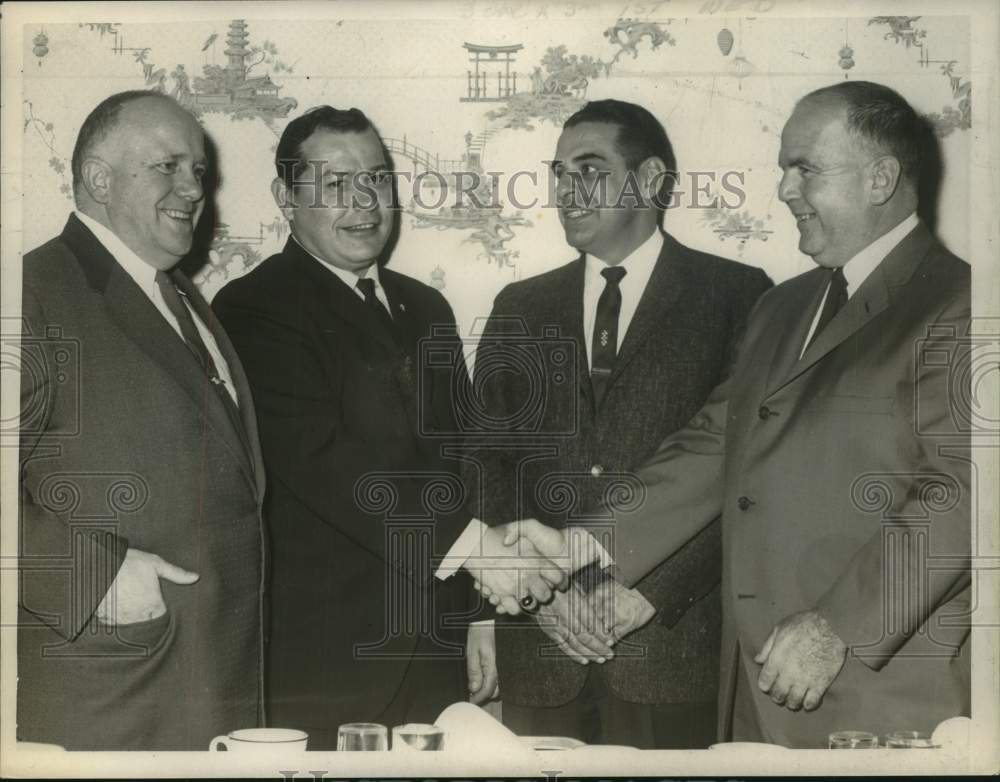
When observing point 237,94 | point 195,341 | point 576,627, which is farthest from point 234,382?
point 576,627

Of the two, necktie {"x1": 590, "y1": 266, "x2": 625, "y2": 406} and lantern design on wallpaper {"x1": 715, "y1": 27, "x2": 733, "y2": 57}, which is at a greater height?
lantern design on wallpaper {"x1": 715, "y1": 27, "x2": 733, "y2": 57}

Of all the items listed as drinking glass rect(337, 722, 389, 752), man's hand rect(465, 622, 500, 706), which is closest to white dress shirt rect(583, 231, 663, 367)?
man's hand rect(465, 622, 500, 706)

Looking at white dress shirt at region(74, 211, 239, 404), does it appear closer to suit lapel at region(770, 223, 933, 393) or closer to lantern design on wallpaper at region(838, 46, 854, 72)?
suit lapel at region(770, 223, 933, 393)

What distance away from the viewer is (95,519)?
3.64 meters

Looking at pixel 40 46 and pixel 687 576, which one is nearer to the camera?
pixel 687 576

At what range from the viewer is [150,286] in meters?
3.65

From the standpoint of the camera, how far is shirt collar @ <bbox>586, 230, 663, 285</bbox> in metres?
3.68

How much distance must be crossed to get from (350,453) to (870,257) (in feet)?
4.79

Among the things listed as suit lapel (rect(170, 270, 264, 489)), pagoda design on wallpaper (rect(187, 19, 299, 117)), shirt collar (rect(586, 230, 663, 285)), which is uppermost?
pagoda design on wallpaper (rect(187, 19, 299, 117))

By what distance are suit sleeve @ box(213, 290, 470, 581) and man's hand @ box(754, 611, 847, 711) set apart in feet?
2.89

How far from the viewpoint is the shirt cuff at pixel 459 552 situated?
144 inches

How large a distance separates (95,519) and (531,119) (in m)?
1.57

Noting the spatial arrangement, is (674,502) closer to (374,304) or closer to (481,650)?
(481,650)

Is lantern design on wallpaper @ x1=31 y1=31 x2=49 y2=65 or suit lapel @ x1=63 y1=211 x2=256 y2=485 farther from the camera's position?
lantern design on wallpaper @ x1=31 y1=31 x2=49 y2=65
